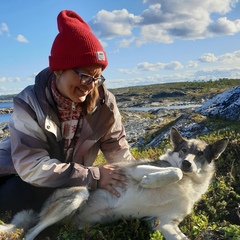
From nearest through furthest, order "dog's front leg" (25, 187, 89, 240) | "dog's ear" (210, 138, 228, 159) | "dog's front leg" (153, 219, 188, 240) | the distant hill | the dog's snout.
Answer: "dog's front leg" (153, 219, 188, 240) → "dog's front leg" (25, 187, 89, 240) → the dog's snout → "dog's ear" (210, 138, 228, 159) → the distant hill

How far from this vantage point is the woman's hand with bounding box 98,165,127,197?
5160mm

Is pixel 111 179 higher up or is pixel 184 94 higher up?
pixel 111 179

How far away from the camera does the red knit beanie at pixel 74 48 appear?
15.7 feet

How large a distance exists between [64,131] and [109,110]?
84cm

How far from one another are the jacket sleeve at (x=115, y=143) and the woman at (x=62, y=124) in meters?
0.08

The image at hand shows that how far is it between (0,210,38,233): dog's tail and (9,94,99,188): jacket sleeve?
55 cm

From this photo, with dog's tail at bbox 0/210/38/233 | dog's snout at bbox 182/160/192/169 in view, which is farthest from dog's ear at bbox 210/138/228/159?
dog's tail at bbox 0/210/38/233

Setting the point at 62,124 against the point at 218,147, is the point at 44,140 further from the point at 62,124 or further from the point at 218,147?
the point at 218,147

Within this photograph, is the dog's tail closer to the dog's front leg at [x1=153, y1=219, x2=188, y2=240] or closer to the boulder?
the dog's front leg at [x1=153, y1=219, x2=188, y2=240]

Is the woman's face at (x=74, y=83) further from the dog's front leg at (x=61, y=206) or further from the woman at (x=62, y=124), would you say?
the dog's front leg at (x=61, y=206)

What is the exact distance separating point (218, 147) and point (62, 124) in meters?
2.77

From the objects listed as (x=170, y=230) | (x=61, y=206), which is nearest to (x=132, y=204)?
(x=170, y=230)

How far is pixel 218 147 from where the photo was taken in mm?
5902

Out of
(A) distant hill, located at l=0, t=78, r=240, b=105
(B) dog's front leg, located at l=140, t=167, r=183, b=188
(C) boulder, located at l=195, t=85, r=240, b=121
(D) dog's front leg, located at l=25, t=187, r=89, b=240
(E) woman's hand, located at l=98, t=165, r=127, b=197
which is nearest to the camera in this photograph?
(D) dog's front leg, located at l=25, t=187, r=89, b=240
